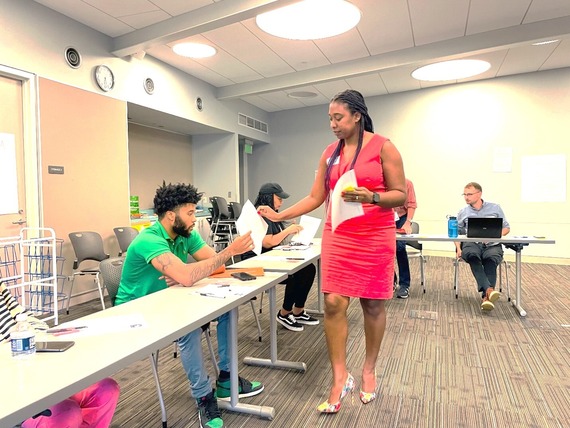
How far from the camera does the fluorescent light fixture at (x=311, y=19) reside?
4230 millimetres

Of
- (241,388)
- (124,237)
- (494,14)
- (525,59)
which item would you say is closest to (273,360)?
(241,388)

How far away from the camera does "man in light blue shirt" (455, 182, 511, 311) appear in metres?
3.88

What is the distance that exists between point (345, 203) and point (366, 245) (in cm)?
25

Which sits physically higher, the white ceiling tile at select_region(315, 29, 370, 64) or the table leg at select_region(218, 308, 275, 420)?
the white ceiling tile at select_region(315, 29, 370, 64)

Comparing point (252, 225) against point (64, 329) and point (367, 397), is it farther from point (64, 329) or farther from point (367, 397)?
point (367, 397)

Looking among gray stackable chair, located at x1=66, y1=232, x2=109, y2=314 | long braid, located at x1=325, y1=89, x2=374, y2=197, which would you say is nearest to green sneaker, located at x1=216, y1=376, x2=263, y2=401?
long braid, located at x1=325, y1=89, x2=374, y2=197

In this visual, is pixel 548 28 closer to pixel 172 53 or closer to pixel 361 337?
pixel 361 337

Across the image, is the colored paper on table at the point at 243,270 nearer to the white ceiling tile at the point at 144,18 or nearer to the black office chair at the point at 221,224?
the white ceiling tile at the point at 144,18

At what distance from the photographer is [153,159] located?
7168 mm

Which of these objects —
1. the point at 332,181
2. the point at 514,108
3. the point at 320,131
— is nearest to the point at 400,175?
the point at 332,181

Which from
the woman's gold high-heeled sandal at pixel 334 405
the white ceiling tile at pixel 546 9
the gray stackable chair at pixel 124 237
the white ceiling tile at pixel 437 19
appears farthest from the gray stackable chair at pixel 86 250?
the white ceiling tile at pixel 546 9

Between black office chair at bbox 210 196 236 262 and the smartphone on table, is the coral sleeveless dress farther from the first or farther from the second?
black office chair at bbox 210 196 236 262

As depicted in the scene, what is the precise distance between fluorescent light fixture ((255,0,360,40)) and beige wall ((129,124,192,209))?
10.6 feet

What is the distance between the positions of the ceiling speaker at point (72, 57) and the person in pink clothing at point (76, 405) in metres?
3.50
